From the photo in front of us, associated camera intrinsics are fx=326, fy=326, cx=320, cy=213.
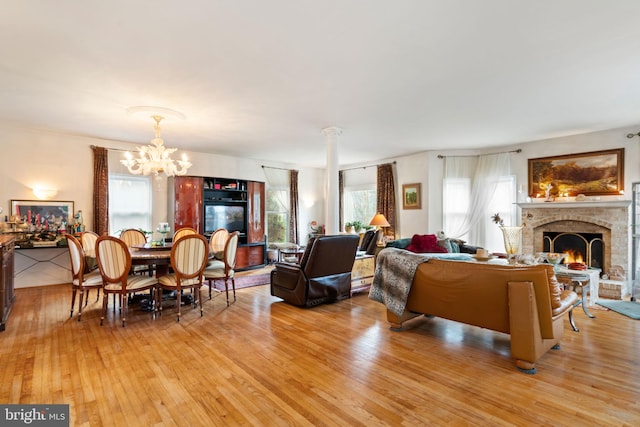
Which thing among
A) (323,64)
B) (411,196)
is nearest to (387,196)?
(411,196)

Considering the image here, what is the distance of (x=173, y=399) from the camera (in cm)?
→ 224

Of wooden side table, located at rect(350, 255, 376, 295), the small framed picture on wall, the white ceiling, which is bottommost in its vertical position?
wooden side table, located at rect(350, 255, 376, 295)

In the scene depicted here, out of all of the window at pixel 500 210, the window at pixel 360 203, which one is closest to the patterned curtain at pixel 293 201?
the window at pixel 360 203

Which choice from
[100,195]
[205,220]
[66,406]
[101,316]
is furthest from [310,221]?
[66,406]

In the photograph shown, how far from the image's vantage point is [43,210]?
5.71 metres

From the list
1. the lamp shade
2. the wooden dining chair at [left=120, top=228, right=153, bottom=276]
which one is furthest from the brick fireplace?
the wooden dining chair at [left=120, top=228, right=153, bottom=276]

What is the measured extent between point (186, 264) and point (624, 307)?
19.4ft

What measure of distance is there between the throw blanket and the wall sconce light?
586 cm

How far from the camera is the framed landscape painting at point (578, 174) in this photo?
18.4ft

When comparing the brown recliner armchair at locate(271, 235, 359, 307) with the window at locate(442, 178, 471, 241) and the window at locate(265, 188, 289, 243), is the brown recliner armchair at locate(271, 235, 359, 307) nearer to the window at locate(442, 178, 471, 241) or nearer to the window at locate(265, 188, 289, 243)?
the window at locate(442, 178, 471, 241)

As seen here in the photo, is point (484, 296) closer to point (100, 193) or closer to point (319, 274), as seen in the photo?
point (319, 274)

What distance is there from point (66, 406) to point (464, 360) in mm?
3031

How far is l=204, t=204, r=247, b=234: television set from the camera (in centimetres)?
737

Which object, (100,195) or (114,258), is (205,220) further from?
(114,258)
